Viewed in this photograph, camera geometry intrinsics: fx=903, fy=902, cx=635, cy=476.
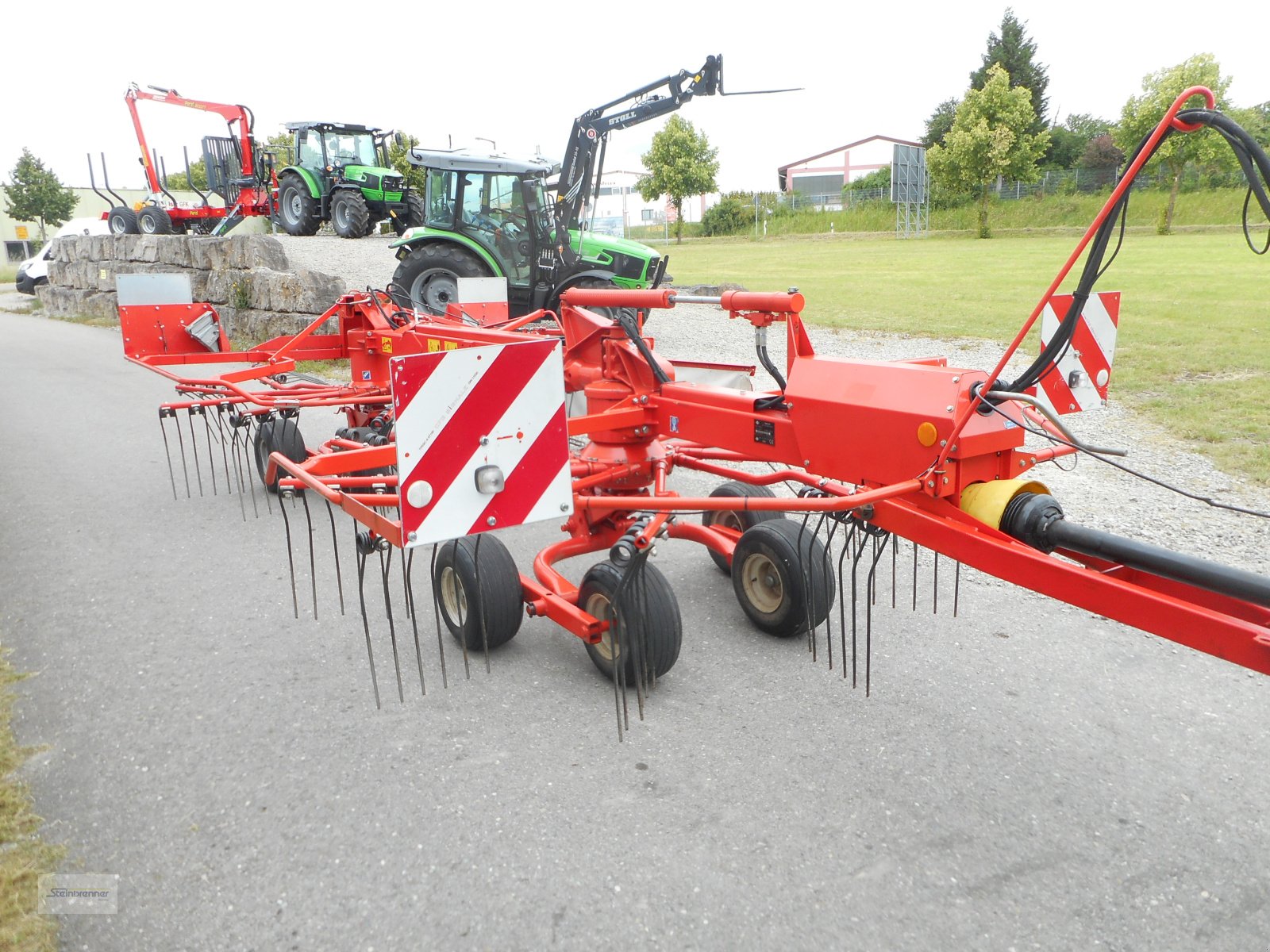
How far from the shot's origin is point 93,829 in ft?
8.74

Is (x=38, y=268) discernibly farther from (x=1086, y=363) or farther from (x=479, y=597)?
(x=1086, y=363)

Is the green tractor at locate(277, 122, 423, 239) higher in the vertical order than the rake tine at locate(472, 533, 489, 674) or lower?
higher

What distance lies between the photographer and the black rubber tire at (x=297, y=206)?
17.5 m

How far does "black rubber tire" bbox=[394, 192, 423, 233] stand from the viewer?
1795 centimetres

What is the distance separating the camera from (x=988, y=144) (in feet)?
116

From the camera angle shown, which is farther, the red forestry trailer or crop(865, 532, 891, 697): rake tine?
the red forestry trailer

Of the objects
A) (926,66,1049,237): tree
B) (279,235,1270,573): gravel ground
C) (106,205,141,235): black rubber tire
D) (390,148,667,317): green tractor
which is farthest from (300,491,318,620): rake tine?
(926,66,1049,237): tree

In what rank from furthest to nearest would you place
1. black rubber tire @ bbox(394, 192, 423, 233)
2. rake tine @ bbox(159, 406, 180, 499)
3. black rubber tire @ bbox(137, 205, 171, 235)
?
1. black rubber tire @ bbox(137, 205, 171, 235)
2. black rubber tire @ bbox(394, 192, 423, 233)
3. rake tine @ bbox(159, 406, 180, 499)

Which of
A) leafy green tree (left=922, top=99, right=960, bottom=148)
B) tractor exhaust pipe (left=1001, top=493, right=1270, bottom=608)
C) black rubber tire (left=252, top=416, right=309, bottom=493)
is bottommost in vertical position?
black rubber tire (left=252, top=416, right=309, bottom=493)

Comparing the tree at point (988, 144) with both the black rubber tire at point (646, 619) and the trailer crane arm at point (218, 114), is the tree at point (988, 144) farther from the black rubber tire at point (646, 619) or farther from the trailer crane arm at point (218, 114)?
the black rubber tire at point (646, 619)

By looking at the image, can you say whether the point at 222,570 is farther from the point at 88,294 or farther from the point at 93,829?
the point at 88,294

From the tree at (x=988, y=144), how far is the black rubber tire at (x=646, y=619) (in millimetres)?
35699

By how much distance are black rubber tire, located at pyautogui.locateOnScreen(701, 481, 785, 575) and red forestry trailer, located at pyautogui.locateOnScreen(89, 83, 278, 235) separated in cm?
1684

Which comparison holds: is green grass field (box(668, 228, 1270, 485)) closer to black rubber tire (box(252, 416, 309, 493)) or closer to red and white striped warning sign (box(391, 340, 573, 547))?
red and white striped warning sign (box(391, 340, 573, 547))
